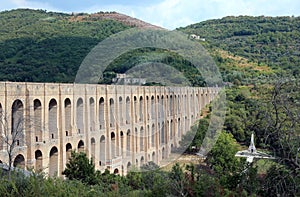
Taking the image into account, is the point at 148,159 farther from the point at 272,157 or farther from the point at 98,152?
the point at 272,157

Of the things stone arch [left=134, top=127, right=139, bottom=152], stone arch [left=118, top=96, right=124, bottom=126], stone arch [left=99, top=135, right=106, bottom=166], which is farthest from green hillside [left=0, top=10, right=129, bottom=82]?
stone arch [left=99, top=135, right=106, bottom=166]

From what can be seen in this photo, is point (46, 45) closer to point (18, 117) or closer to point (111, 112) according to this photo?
point (111, 112)

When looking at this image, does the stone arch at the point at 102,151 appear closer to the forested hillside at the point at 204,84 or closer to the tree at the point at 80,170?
the forested hillside at the point at 204,84

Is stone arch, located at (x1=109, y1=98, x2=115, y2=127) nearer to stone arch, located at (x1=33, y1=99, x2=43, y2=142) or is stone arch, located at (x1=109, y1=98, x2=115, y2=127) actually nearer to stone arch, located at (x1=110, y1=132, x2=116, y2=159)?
stone arch, located at (x1=110, y1=132, x2=116, y2=159)

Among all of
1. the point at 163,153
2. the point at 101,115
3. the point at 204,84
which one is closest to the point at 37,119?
the point at 101,115

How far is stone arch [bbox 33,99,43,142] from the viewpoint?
21.3m

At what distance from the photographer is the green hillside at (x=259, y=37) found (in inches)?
3144

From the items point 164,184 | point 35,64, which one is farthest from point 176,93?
point 164,184

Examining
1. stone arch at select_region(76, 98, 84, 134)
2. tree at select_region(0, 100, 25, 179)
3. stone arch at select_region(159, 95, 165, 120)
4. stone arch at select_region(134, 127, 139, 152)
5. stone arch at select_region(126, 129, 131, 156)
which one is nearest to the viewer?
tree at select_region(0, 100, 25, 179)

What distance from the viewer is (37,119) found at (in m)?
21.8

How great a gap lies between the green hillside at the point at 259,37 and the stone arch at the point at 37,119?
5180cm

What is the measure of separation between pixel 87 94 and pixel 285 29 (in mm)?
91298

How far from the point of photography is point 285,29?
350 feet

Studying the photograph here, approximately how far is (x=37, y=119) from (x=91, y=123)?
262 inches
